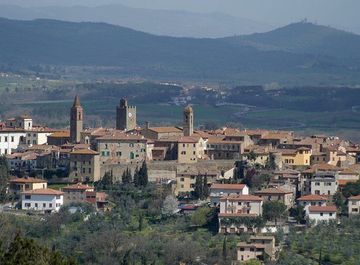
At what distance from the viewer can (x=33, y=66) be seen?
168500mm

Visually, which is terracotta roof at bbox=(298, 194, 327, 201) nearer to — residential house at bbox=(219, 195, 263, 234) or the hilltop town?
the hilltop town

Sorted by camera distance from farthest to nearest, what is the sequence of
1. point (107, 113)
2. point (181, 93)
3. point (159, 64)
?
1. point (159, 64)
2. point (181, 93)
3. point (107, 113)

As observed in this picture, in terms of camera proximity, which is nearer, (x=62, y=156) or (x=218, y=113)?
(x=62, y=156)

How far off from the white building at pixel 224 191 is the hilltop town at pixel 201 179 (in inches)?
1.2

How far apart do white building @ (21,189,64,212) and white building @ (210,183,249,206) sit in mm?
4609

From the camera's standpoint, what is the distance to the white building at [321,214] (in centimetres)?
4666

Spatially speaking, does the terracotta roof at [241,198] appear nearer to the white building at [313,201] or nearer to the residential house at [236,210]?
the residential house at [236,210]

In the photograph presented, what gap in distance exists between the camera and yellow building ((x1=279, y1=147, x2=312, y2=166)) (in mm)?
52969

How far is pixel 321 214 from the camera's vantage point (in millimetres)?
46750

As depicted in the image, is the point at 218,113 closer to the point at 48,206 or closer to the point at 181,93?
the point at 181,93

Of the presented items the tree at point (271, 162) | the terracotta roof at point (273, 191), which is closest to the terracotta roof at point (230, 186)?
the terracotta roof at point (273, 191)

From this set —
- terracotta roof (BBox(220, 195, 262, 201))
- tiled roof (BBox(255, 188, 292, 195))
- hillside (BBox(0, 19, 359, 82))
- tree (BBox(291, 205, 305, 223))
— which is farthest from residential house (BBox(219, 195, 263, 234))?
hillside (BBox(0, 19, 359, 82))

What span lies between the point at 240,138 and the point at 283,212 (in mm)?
8560

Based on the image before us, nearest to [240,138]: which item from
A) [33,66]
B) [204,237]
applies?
[204,237]
